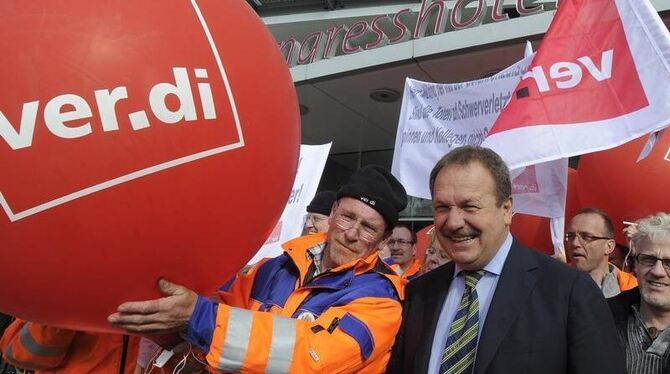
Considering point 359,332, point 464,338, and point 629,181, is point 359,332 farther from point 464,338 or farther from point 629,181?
point 629,181

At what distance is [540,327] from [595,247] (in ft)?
6.39

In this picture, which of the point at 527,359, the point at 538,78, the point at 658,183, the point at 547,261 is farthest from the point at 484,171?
the point at 658,183

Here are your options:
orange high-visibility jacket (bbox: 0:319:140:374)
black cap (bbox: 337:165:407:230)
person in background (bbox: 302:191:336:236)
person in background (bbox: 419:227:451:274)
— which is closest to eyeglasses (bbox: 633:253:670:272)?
black cap (bbox: 337:165:407:230)

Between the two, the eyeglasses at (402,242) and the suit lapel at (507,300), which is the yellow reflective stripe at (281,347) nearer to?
the suit lapel at (507,300)

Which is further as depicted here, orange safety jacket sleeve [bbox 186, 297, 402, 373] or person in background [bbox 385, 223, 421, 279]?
person in background [bbox 385, 223, 421, 279]

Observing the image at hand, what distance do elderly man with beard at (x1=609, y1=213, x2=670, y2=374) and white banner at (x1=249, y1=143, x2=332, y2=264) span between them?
218 cm

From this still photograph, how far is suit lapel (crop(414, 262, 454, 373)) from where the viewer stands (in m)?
1.85

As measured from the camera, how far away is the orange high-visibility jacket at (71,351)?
199cm

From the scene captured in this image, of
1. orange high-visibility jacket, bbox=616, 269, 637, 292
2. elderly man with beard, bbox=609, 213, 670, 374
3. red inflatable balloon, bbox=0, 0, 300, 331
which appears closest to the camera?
red inflatable balloon, bbox=0, 0, 300, 331

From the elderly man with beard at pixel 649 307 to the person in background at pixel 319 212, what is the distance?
6.56 feet

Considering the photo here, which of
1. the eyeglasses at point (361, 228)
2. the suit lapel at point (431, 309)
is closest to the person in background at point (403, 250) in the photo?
the eyeglasses at point (361, 228)

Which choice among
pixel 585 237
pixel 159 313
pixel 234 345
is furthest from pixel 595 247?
pixel 159 313

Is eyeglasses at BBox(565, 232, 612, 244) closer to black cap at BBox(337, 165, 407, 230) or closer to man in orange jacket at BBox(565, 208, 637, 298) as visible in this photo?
man in orange jacket at BBox(565, 208, 637, 298)

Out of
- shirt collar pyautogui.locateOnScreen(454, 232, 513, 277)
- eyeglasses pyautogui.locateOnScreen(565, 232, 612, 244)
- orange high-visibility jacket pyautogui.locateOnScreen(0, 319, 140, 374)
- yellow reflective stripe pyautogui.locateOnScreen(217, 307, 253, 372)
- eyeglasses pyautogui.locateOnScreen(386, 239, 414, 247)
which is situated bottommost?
orange high-visibility jacket pyautogui.locateOnScreen(0, 319, 140, 374)
